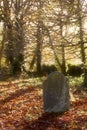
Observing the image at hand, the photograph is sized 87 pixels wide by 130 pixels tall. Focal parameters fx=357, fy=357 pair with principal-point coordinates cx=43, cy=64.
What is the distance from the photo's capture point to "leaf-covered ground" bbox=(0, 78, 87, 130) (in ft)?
34.8

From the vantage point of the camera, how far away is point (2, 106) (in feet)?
46.1

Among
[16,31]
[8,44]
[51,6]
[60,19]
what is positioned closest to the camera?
[60,19]

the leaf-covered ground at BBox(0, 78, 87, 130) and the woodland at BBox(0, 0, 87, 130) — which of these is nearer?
the leaf-covered ground at BBox(0, 78, 87, 130)

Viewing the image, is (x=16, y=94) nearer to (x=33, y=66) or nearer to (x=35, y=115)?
(x=35, y=115)

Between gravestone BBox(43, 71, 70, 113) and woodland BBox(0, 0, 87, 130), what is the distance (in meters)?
0.29

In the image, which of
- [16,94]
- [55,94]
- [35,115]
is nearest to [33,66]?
[16,94]

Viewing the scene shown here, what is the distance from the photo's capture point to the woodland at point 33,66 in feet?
36.9

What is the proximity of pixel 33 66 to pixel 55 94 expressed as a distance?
24.0 meters

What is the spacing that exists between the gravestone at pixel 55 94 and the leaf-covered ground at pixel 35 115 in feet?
0.95

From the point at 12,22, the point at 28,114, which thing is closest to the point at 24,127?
the point at 28,114

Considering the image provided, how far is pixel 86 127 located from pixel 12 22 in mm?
22163

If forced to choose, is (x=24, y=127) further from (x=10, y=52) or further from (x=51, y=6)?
(x=10, y=52)

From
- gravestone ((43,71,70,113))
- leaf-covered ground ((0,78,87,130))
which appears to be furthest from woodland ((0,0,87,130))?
gravestone ((43,71,70,113))

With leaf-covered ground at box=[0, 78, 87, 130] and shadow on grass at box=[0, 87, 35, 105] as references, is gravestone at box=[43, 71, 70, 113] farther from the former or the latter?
shadow on grass at box=[0, 87, 35, 105]
